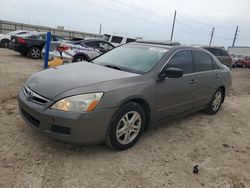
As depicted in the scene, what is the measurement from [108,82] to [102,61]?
4.02 ft

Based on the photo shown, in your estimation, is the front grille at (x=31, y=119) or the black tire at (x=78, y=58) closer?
the front grille at (x=31, y=119)

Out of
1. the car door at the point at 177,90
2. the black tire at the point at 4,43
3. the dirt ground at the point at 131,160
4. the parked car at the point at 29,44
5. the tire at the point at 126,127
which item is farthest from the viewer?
the black tire at the point at 4,43

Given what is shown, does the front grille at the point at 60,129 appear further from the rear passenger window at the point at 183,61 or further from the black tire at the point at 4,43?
the black tire at the point at 4,43

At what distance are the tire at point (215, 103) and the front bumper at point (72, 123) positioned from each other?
3.08 m

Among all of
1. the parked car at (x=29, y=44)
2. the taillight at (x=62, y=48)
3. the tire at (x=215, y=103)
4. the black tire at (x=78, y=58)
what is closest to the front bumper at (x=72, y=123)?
the tire at (x=215, y=103)

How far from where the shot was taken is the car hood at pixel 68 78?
316cm

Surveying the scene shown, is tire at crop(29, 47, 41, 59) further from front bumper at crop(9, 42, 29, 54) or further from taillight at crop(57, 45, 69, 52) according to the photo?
taillight at crop(57, 45, 69, 52)

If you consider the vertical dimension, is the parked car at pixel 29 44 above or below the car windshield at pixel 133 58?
below

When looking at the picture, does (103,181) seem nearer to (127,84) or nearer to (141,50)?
(127,84)

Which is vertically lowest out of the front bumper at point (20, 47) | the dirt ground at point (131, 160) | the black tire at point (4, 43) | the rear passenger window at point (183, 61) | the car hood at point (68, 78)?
the black tire at point (4, 43)

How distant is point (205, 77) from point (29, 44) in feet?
34.2

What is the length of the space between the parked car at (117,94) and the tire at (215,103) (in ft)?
2.15

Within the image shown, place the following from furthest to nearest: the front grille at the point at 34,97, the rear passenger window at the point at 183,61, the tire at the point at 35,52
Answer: the tire at the point at 35,52, the rear passenger window at the point at 183,61, the front grille at the point at 34,97

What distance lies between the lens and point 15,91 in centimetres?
597
